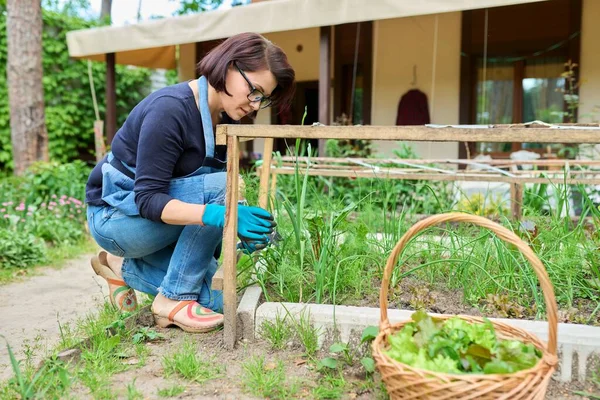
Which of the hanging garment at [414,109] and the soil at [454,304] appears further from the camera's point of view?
the hanging garment at [414,109]

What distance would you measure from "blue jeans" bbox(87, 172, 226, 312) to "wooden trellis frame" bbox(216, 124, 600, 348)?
0.79 feet

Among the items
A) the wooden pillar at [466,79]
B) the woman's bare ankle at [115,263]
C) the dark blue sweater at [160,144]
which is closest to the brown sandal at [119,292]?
the woman's bare ankle at [115,263]

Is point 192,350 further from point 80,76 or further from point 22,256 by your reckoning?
point 80,76

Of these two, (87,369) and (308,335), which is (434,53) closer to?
(308,335)

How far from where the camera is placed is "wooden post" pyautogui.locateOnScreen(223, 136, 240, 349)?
1.78m

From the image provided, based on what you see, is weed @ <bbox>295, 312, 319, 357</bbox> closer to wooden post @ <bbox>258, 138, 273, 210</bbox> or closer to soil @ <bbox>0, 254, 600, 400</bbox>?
soil @ <bbox>0, 254, 600, 400</bbox>

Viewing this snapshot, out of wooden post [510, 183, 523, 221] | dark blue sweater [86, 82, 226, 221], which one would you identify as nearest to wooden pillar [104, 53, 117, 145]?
wooden post [510, 183, 523, 221]

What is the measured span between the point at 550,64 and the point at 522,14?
2.39 ft

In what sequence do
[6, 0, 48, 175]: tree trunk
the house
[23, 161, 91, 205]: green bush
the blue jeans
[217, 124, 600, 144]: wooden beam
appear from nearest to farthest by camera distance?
[217, 124, 600, 144]: wooden beam → the blue jeans → [23, 161, 91, 205]: green bush → the house → [6, 0, 48, 175]: tree trunk

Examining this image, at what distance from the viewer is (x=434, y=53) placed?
7.24 m

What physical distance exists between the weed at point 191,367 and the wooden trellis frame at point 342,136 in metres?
0.15

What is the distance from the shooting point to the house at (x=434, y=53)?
587 cm

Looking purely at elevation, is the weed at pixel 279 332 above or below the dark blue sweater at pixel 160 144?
below

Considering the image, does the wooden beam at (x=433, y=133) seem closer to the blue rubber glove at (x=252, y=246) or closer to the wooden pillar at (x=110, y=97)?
the blue rubber glove at (x=252, y=246)
